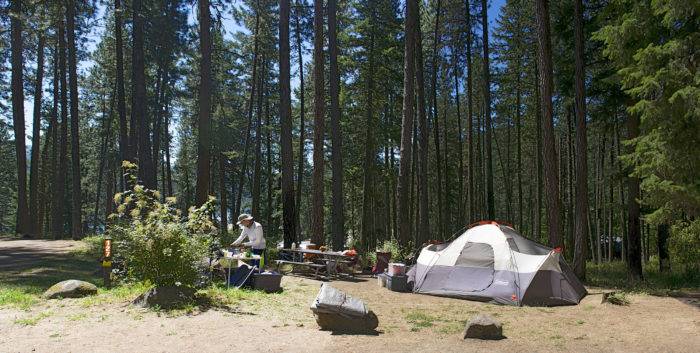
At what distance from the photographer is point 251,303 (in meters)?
8.17

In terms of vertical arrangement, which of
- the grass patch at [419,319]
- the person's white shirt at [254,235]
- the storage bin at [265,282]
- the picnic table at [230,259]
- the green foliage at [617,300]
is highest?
the person's white shirt at [254,235]

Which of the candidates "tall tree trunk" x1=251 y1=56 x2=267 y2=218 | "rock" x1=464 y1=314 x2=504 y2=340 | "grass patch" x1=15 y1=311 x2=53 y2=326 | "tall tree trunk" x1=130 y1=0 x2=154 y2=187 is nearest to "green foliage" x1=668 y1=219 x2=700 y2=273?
"rock" x1=464 y1=314 x2=504 y2=340

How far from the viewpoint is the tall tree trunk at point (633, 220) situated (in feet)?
45.0

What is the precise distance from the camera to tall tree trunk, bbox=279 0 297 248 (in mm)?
15240

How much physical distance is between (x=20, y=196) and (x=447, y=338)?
21810 mm

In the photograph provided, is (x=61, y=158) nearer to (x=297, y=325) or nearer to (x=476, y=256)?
(x=476, y=256)

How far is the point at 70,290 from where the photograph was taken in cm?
819

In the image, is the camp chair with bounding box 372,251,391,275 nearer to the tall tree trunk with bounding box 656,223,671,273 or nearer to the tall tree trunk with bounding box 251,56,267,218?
the tall tree trunk with bounding box 656,223,671,273

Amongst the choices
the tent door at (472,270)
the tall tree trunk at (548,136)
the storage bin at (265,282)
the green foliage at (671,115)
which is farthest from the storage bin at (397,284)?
the green foliage at (671,115)

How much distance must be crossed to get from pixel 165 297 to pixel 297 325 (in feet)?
7.16

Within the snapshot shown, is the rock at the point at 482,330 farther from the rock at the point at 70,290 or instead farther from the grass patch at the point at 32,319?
the rock at the point at 70,290

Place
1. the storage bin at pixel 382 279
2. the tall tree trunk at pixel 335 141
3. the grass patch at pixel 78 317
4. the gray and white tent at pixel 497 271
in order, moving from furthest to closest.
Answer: the tall tree trunk at pixel 335 141, the storage bin at pixel 382 279, the gray and white tent at pixel 497 271, the grass patch at pixel 78 317

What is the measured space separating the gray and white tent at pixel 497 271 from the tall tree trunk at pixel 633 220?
491cm

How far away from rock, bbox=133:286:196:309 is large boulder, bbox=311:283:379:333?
2.28 metres
